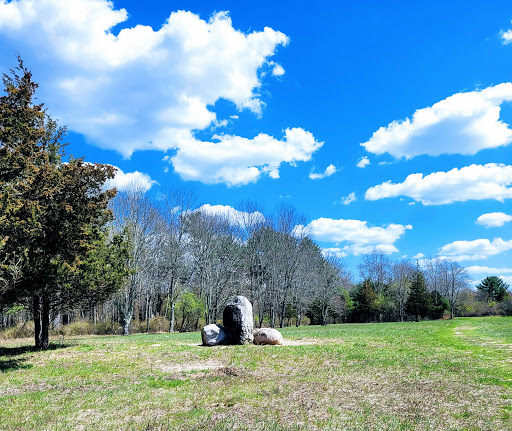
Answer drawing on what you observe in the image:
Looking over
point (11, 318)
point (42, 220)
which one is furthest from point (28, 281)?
point (11, 318)

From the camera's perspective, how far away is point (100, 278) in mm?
16391

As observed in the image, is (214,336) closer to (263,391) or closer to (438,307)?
(263,391)

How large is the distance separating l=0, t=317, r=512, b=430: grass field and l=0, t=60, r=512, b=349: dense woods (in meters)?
3.67

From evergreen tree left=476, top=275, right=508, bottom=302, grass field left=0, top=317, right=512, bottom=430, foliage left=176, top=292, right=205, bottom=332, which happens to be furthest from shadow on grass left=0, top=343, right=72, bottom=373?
evergreen tree left=476, top=275, right=508, bottom=302

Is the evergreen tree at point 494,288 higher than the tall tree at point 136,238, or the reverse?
the tall tree at point 136,238

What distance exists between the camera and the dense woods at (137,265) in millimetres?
12289

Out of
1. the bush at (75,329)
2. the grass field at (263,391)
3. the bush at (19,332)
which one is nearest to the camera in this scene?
the grass field at (263,391)

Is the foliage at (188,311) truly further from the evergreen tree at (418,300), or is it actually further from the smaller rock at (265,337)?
the evergreen tree at (418,300)

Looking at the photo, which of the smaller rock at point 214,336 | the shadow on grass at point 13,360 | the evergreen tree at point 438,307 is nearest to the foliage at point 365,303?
the evergreen tree at point 438,307

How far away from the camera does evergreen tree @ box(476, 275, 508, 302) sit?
70938 millimetres

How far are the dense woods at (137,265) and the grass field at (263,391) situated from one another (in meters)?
3.67

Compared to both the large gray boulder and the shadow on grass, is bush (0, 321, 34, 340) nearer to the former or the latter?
the shadow on grass

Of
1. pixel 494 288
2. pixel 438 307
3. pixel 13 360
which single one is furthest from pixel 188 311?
pixel 494 288

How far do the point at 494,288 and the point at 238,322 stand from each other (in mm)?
74691
